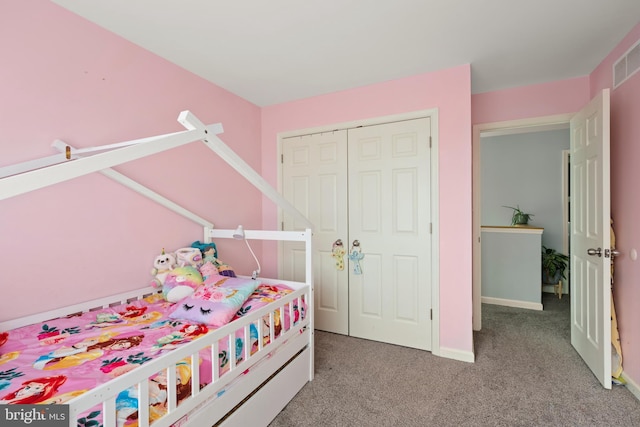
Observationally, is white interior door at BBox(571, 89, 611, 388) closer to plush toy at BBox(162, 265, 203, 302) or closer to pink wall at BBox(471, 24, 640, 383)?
pink wall at BBox(471, 24, 640, 383)

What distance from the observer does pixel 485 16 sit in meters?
1.78

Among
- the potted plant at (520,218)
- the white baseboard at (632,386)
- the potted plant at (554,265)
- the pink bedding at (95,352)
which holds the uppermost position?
the potted plant at (520,218)

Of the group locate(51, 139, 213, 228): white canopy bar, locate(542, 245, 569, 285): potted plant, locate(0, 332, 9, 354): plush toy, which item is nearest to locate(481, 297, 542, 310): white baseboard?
locate(542, 245, 569, 285): potted plant

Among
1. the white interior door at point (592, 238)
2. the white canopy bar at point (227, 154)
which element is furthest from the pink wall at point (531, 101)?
the white canopy bar at point (227, 154)

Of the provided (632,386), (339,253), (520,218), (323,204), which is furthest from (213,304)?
(520,218)

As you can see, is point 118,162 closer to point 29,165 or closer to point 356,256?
point 29,165

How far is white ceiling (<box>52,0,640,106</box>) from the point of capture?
5.55 feet

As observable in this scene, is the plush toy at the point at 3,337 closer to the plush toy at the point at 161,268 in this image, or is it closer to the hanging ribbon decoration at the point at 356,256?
the plush toy at the point at 161,268

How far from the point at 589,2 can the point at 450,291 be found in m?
2.02

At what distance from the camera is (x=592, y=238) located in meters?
2.12

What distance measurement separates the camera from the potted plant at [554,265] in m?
3.97

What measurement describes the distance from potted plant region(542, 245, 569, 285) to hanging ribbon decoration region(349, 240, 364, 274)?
9.58 ft

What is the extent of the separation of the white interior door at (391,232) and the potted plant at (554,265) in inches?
102

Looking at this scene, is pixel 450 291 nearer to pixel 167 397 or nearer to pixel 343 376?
pixel 343 376
